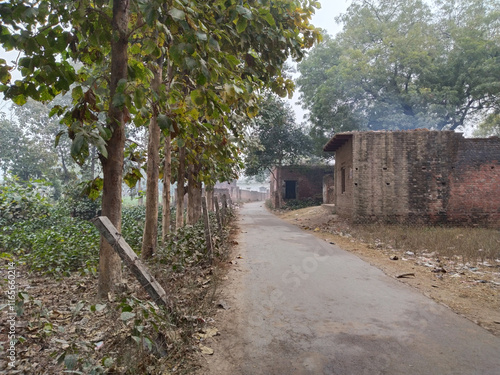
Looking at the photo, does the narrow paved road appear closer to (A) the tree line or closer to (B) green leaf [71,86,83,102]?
(A) the tree line

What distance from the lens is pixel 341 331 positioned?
347 centimetres

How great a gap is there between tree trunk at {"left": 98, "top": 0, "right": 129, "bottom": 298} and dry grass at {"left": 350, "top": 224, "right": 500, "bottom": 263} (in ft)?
22.7

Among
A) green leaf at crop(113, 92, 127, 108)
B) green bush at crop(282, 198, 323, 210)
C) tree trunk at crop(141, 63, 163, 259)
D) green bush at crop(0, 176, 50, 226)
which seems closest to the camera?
green leaf at crop(113, 92, 127, 108)

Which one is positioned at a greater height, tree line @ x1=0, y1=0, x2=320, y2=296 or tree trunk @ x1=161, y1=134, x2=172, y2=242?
tree line @ x1=0, y1=0, x2=320, y2=296

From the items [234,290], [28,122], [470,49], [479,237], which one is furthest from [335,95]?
[28,122]

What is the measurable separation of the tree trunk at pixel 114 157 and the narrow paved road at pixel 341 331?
4.70ft

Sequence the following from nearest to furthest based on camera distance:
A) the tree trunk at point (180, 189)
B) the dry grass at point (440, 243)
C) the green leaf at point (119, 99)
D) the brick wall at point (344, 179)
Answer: the green leaf at point (119, 99)
the dry grass at point (440, 243)
the tree trunk at point (180, 189)
the brick wall at point (344, 179)

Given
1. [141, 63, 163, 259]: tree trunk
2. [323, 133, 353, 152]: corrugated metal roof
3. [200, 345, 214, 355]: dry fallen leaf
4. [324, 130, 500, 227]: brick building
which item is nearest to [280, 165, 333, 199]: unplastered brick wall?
[323, 133, 353, 152]: corrugated metal roof

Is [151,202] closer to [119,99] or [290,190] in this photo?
[119,99]

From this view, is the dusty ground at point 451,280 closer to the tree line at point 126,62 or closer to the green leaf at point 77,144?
the tree line at point 126,62

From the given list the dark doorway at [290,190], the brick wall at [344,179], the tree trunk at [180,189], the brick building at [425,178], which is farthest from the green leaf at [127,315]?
the dark doorway at [290,190]

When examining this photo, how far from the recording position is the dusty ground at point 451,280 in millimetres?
4177

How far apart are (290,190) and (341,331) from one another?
25690 millimetres

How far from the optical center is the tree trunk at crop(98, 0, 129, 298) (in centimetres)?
378
